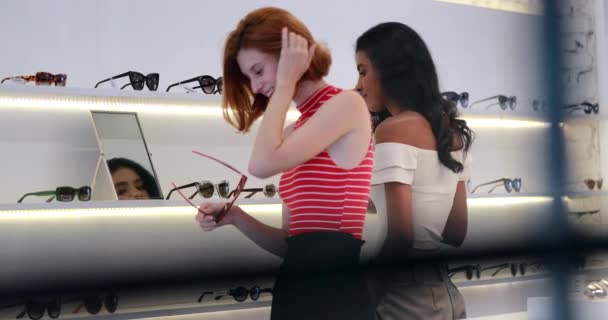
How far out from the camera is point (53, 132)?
1663 mm

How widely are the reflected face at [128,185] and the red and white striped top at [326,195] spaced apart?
1156 mm

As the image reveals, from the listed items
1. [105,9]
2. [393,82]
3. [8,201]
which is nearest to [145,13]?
[105,9]

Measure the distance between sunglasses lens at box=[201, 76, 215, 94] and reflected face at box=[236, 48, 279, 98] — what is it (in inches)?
51.3

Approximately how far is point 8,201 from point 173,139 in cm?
39

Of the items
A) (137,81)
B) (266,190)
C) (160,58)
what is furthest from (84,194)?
(160,58)

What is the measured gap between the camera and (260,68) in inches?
14.4

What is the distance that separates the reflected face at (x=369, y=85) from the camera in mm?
497

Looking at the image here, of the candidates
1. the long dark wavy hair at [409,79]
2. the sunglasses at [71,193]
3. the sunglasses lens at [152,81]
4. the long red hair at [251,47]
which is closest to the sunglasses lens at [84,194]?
the sunglasses at [71,193]

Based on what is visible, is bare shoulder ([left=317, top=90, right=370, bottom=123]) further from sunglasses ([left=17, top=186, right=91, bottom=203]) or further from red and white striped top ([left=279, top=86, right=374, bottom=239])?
sunglasses ([left=17, top=186, right=91, bottom=203])

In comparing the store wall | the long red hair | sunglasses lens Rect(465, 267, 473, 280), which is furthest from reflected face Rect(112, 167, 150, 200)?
sunglasses lens Rect(465, 267, 473, 280)

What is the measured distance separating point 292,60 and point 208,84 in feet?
4.53

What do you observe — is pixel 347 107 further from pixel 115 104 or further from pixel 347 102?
pixel 115 104

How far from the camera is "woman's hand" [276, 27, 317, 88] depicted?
316 mm

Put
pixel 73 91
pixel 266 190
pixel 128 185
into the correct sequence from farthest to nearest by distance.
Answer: pixel 266 190
pixel 128 185
pixel 73 91
